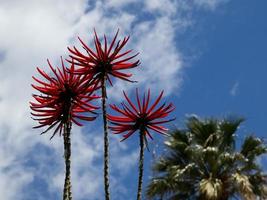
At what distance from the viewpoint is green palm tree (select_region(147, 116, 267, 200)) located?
69.3ft

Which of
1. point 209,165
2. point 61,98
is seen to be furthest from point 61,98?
point 209,165

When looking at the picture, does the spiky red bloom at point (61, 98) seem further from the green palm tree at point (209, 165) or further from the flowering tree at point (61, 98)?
the green palm tree at point (209, 165)

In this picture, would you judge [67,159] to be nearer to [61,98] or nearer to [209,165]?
[61,98]

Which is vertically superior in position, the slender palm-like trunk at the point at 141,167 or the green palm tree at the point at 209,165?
the green palm tree at the point at 209,165

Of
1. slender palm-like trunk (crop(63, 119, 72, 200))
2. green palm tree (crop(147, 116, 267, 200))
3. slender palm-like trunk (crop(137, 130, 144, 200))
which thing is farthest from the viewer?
green palm tree (crop(147, 116, 267, 200))

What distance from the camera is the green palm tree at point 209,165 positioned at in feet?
69.3

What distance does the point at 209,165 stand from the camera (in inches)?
868

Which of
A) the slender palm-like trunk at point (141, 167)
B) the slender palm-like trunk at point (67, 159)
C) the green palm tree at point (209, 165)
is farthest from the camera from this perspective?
the green palm tree at point (209, 165)

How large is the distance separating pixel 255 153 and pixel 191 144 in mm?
2071

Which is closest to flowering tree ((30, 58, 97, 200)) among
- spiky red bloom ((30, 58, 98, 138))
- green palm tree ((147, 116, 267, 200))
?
spiky red bloom ((30, 58, 98, 138))

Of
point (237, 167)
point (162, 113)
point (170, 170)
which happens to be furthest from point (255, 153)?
point (162, 113)

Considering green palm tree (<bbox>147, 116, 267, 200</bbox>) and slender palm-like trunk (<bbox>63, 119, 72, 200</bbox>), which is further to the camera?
green palm tree (<bbox>147, 116, 267, 200</bbox>)

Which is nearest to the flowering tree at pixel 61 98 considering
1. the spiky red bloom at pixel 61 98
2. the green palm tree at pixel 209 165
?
the spiky red bloom at pixel 61 98

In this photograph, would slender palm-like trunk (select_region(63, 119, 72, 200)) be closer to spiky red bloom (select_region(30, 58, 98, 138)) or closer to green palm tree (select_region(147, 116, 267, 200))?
spiky red bloom (select_region(30, 58, 98, 138))
